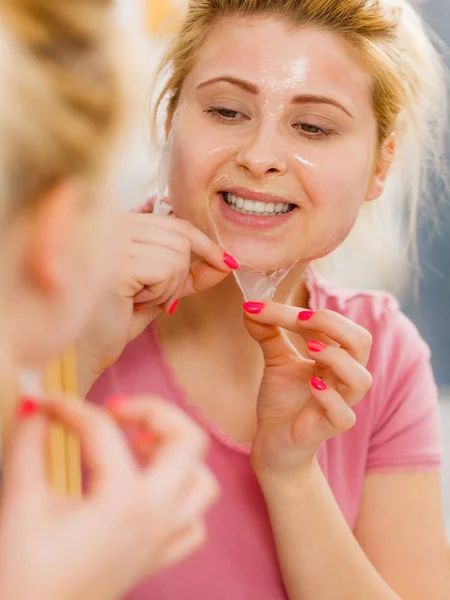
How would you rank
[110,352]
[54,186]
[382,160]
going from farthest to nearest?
[382,160], [110,352], [54,186]

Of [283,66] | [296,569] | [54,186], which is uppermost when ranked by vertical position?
[283,66]

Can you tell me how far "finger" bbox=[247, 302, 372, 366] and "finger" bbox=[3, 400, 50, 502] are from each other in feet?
1.01

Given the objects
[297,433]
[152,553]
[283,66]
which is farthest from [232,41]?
[152,553]

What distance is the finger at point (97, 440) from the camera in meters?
0.30

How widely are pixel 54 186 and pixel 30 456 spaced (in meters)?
0.10

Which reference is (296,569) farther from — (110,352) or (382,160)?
(382,160)

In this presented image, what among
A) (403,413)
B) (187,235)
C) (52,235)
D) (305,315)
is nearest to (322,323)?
(305,315)

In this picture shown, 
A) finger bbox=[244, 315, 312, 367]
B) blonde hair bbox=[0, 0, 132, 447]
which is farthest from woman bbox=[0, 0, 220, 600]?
finger bbox=[244, 315, 312, 367]

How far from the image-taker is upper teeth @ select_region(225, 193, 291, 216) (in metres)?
0.61

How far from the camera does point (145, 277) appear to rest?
558 millimetres

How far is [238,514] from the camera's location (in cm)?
67

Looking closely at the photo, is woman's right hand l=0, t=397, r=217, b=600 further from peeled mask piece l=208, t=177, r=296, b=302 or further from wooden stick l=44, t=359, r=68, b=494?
peeled mask piece l=208, t=177, r=296, b=302

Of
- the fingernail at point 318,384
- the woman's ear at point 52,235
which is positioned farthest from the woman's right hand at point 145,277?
the woman's ear at point 52,235

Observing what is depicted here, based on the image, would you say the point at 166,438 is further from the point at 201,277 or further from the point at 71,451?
the point at 201,277
